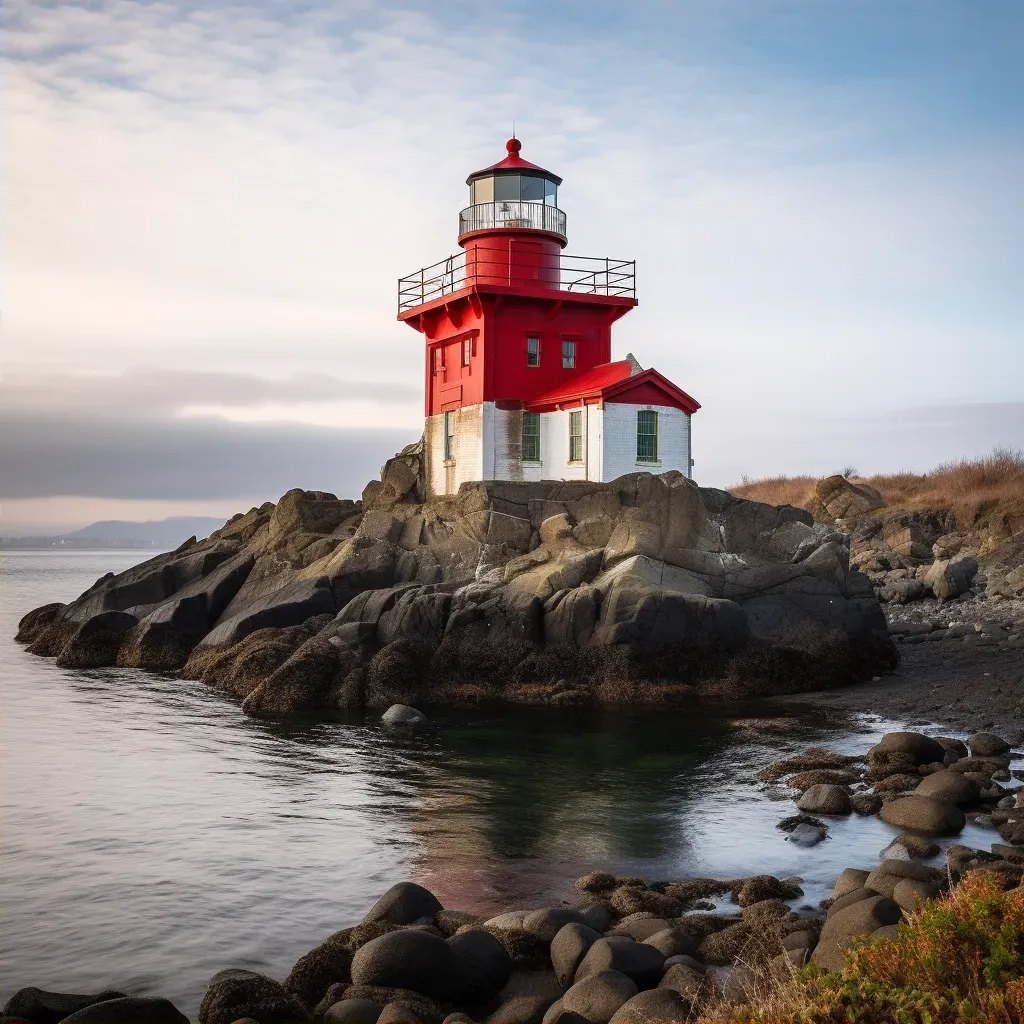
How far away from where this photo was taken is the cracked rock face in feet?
71.1

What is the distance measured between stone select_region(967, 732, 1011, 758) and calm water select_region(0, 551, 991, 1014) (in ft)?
6.23

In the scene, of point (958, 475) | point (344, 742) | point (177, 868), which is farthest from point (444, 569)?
point (958, 475)

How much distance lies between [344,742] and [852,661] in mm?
10825

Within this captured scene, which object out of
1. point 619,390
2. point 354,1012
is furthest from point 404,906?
point 619,390

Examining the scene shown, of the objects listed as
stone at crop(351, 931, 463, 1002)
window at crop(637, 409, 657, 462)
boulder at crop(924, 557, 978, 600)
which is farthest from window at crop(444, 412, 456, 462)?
stone at crop(351, 931, 463, 1002)

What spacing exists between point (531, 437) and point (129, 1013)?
907 inches

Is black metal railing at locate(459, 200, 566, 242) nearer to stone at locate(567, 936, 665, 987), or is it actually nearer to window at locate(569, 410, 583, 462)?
window at locate(569, 410, 583, 462)

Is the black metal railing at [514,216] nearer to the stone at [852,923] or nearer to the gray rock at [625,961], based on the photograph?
the stone at [852,923]

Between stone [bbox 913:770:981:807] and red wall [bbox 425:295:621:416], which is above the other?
red wall [bbox 425:295:621:416]

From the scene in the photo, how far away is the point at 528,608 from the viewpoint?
22469 millimetres

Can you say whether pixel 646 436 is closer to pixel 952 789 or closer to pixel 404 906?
pixel 952 789

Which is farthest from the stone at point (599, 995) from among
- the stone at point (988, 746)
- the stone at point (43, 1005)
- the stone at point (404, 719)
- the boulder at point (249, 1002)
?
the stone at point (404, 719)

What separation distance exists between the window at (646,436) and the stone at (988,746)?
46.0 feet

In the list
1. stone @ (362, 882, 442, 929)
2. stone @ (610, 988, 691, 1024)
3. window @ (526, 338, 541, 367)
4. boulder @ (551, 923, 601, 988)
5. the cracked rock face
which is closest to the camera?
stone @ (610, 988, 691, 1024)
